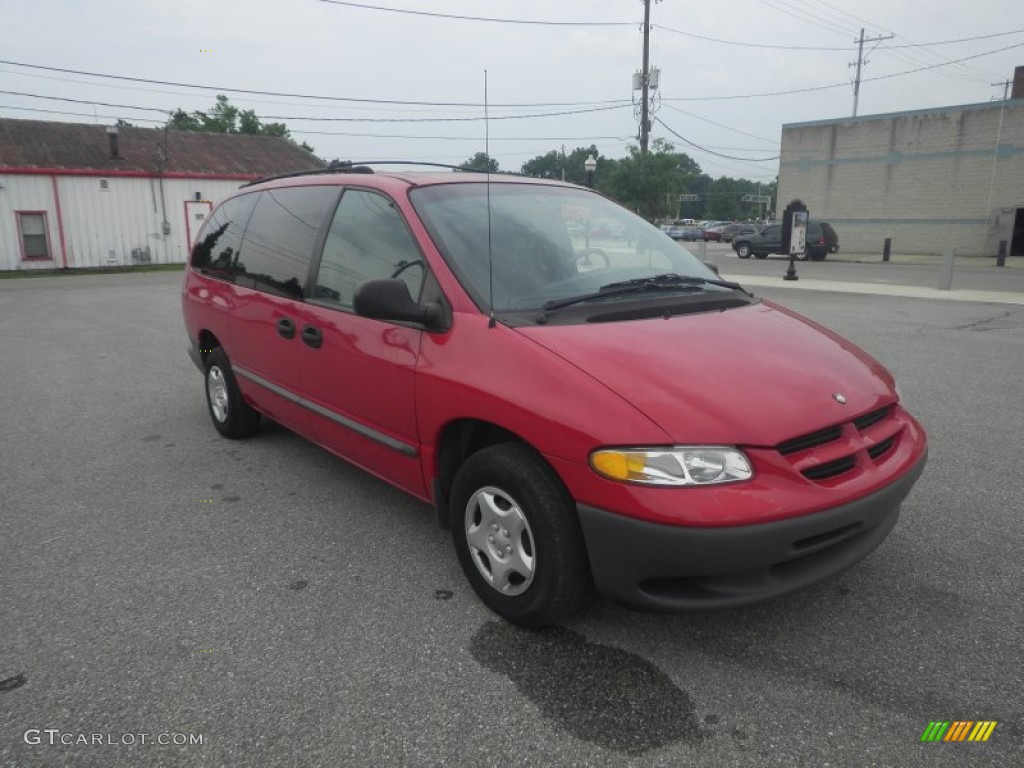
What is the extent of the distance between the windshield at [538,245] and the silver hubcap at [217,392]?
2.45 m

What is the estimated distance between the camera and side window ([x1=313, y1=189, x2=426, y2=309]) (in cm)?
324

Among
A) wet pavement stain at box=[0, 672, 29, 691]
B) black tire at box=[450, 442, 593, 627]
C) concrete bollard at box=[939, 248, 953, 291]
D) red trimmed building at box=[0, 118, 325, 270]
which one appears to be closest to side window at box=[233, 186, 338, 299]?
black tire at box=[450, 442, 593, 627]

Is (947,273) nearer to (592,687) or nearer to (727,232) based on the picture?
(592,687)

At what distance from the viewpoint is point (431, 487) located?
310cm

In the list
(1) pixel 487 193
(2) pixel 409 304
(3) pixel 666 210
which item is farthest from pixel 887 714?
(3) pixel 666 210

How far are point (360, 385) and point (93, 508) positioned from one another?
71.6 inches

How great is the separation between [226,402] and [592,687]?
3571 mm

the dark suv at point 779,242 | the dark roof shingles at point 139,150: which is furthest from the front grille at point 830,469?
the dark roof shingles at point 139,150

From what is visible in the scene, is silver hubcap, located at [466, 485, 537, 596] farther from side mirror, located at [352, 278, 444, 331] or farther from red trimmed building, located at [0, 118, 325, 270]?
red trimmed building, located at [0, 118, 325, 270]

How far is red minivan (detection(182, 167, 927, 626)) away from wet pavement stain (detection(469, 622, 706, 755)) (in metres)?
0.12

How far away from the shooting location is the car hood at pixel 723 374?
2369 mm

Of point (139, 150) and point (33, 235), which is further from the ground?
point (139, 150)

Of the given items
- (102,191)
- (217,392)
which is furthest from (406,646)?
(102,191)

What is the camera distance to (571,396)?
8.02ft
